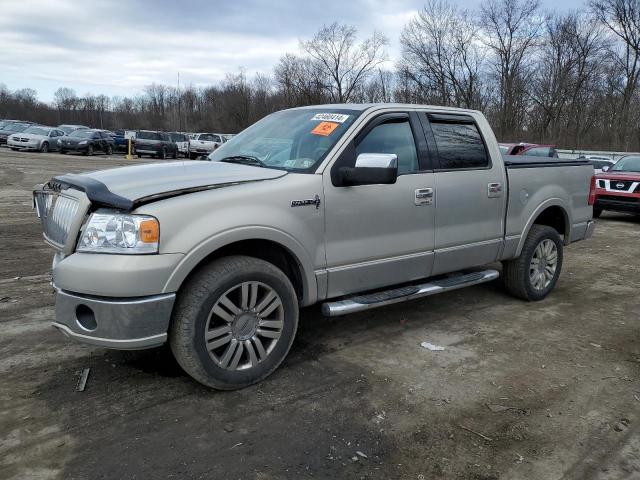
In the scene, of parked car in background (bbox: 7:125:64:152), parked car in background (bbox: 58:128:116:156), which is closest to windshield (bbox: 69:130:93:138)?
parked car in background (bbox: 58:128:116:156)

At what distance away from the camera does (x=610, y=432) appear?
323 cm

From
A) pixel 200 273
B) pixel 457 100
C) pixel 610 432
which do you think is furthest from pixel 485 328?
pixel 457 100

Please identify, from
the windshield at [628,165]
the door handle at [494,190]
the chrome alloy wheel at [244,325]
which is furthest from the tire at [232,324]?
the windshield at [628,165]

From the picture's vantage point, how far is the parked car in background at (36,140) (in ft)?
98.5

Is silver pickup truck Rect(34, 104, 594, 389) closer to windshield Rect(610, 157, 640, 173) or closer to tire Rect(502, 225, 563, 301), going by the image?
tire Rect(502, 225, 563, 301)

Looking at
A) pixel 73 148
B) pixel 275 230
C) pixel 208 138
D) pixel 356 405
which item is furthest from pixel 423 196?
pixel 208 138

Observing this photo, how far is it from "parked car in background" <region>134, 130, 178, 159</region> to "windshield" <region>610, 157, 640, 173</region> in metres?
26.6

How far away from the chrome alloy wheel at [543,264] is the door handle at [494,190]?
3.19ft

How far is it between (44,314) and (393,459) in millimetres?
3557

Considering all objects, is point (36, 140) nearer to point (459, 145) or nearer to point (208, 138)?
point (208, 138)

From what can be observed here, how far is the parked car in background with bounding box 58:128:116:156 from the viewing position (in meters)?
30.9

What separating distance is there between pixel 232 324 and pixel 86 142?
1241 inches

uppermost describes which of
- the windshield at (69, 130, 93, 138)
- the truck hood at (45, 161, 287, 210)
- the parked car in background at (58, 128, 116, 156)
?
the windshield at (69, 130, 93, 138)

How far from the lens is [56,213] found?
3637mm
